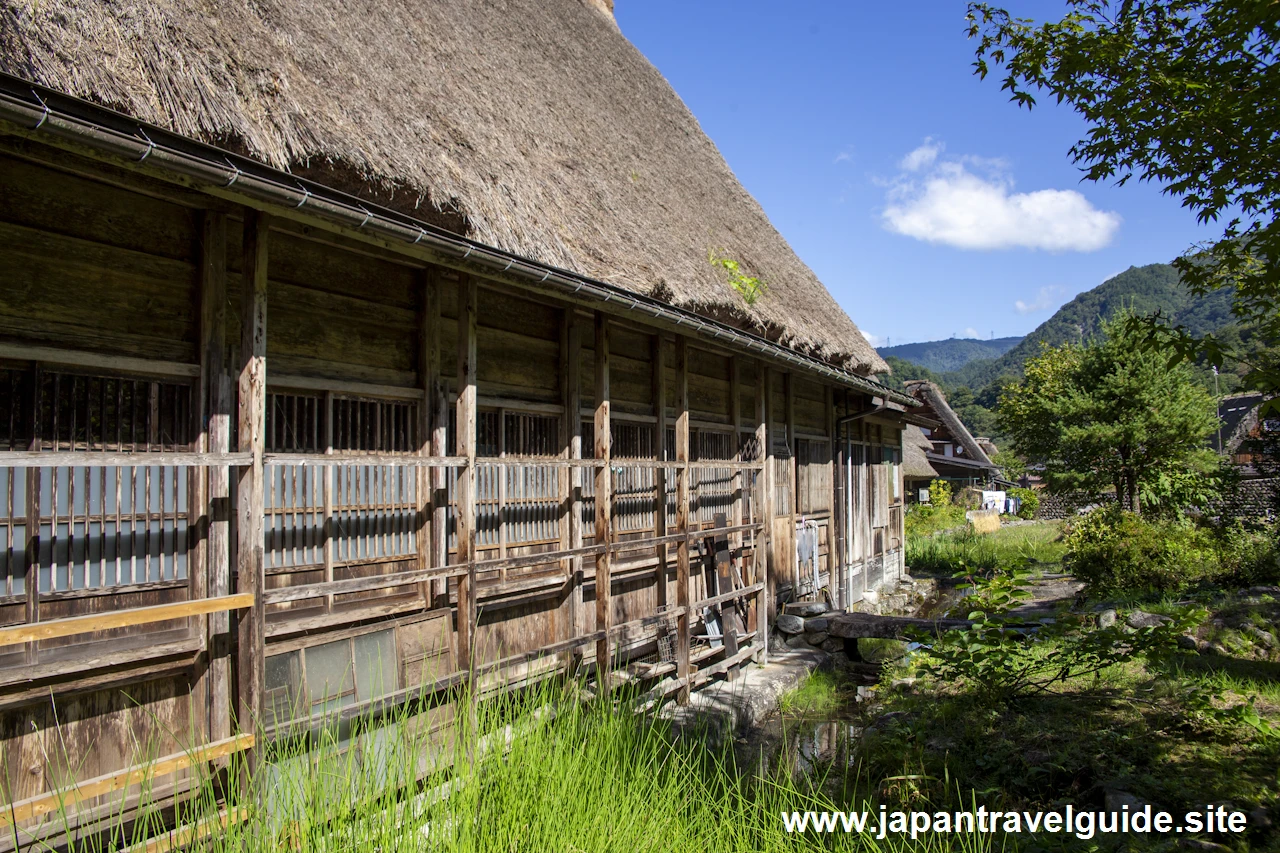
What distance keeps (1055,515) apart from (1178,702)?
3094cm

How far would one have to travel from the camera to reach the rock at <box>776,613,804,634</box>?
28.2 ft

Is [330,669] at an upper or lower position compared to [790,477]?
lower

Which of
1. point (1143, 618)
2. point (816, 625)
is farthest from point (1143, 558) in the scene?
point (816, 625)

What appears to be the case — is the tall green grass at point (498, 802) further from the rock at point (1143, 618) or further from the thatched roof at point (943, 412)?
the thatched roof at point (943, 412)

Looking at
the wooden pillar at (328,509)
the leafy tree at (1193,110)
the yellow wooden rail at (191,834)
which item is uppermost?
the leafy tree at (1193,110)

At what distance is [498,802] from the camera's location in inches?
99.6

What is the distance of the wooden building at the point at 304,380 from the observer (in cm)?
281

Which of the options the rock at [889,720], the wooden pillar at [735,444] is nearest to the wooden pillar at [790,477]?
the wooden pillar at [735,444]

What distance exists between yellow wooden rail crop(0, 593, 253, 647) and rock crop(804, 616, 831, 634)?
21.9 feet

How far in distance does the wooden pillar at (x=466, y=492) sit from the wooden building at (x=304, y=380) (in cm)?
2

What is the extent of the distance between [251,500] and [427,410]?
4.41 ft

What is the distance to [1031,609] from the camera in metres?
11.3

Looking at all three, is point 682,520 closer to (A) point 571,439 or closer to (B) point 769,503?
(A) point 571,439

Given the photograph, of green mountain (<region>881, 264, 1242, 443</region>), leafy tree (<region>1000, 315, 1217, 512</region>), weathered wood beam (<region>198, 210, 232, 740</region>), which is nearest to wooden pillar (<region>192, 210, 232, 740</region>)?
weathered wood beam (<region>198, 210, 232, 740</region>)
